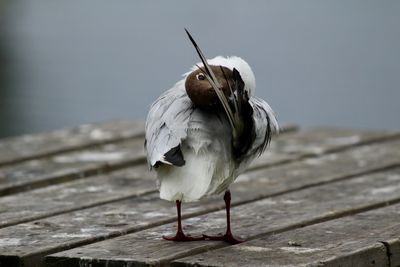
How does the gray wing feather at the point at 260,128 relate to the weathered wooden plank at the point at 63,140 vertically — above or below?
below

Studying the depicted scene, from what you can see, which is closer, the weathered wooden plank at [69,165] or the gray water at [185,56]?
the weathered wooden plank at [69,165]

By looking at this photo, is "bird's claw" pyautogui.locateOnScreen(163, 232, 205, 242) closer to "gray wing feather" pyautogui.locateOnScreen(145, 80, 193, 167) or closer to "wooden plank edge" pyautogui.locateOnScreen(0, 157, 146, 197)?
"gray wing feather" pyautogui.locateOnScreen(145, 80, 193, 167)

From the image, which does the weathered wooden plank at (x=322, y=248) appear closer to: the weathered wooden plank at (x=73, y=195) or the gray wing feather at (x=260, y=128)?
the gray wing feather at (x=260, y=128)

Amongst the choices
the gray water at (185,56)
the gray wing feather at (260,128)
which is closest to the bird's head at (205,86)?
the gray wing feather at (260,128)

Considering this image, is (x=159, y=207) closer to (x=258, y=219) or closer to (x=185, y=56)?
(x=258, y=219)

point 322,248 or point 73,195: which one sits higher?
point 73,195

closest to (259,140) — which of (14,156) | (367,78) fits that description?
(14,156)

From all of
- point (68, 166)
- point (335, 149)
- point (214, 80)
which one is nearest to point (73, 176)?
point (68, 166)

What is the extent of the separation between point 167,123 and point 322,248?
585 millimetres

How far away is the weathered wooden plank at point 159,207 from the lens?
429 cm

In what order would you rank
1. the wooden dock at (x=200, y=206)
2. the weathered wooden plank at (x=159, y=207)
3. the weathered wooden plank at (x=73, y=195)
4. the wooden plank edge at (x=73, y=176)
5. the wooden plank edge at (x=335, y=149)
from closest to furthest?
1. the wooden dock at (x=200, y=206)
2. the weathered wooden plank at (x=159, y=207)
3. the weathered wooden plank at (x=73, y=195)
4. the wooden plank edge at (x=73, y=176)
5. the wooden plank edge at (x=335, y=149)

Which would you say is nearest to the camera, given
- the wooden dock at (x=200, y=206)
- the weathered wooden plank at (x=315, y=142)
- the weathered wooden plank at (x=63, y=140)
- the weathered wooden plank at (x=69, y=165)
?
the wooden dock at (x=200, y=206)

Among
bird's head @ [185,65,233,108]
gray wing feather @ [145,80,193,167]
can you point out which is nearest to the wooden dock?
gray wing feather @ [145,80,193,167]

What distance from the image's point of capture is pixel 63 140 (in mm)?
6320
